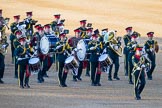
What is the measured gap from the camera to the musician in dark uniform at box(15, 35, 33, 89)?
89.8 ft

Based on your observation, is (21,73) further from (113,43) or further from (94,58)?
(113,43)

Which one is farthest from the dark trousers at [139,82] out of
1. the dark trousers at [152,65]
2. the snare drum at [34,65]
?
the dark trousers at [152,65]

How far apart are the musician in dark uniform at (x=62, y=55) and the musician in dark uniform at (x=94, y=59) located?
0.83 metres

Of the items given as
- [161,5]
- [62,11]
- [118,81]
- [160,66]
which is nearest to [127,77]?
[118,81]

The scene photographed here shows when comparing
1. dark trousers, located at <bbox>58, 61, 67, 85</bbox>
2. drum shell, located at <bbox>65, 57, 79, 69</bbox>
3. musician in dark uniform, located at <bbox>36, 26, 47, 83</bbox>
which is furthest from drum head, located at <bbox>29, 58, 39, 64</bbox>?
musician in dark uniform, located at <bbox>36, 26, 47, 83</bbox>

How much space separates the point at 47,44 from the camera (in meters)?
28.8

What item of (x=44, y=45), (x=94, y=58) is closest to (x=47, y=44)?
(x=44, y=45)

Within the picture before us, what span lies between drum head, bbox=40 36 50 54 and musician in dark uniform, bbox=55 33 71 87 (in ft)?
2.62

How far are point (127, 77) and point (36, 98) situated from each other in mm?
5888

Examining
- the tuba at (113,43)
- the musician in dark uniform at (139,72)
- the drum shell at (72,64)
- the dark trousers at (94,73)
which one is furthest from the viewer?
the tuba at (113,43)

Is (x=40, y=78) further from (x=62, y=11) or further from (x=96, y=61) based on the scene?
(x=62, y=11)

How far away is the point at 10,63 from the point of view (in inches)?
1310

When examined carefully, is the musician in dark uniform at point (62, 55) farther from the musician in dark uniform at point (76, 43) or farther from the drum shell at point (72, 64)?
the musician in dark uniform at point (76, 43)

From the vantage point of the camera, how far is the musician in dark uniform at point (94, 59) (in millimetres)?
28359
